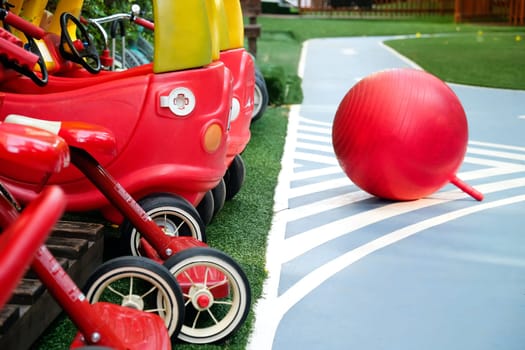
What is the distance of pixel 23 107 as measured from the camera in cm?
422

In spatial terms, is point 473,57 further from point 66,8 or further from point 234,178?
point 66,8

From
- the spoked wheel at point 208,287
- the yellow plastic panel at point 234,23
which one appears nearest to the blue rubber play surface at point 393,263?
the spoked wheel at point 208,287

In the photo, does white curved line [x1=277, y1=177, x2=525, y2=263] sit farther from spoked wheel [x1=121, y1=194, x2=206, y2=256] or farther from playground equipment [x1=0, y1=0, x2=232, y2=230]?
playground equipment [x1=0, y1=0, x2=232, y2=230]

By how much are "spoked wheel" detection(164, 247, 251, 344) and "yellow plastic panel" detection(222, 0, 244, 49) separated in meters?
2.64

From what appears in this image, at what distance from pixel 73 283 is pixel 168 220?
1544 millimetres

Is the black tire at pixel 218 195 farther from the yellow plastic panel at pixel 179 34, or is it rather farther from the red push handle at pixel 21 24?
the red push handle at pixel 21 24

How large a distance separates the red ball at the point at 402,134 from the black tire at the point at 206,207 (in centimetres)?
127

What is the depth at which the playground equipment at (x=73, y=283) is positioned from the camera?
7.80 feet

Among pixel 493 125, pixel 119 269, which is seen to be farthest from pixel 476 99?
pixel 119 269

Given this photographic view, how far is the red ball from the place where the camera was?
5.52 meters

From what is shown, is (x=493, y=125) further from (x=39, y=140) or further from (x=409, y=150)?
(x=39, y=140)

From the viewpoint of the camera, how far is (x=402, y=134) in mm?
5504

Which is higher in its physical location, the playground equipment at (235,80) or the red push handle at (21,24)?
the red push handle at (21,24)

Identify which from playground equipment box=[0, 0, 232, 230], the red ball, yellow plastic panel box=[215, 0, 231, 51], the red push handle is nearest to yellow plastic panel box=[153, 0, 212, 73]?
playground equipment box=[0, 0, 232, 230]
